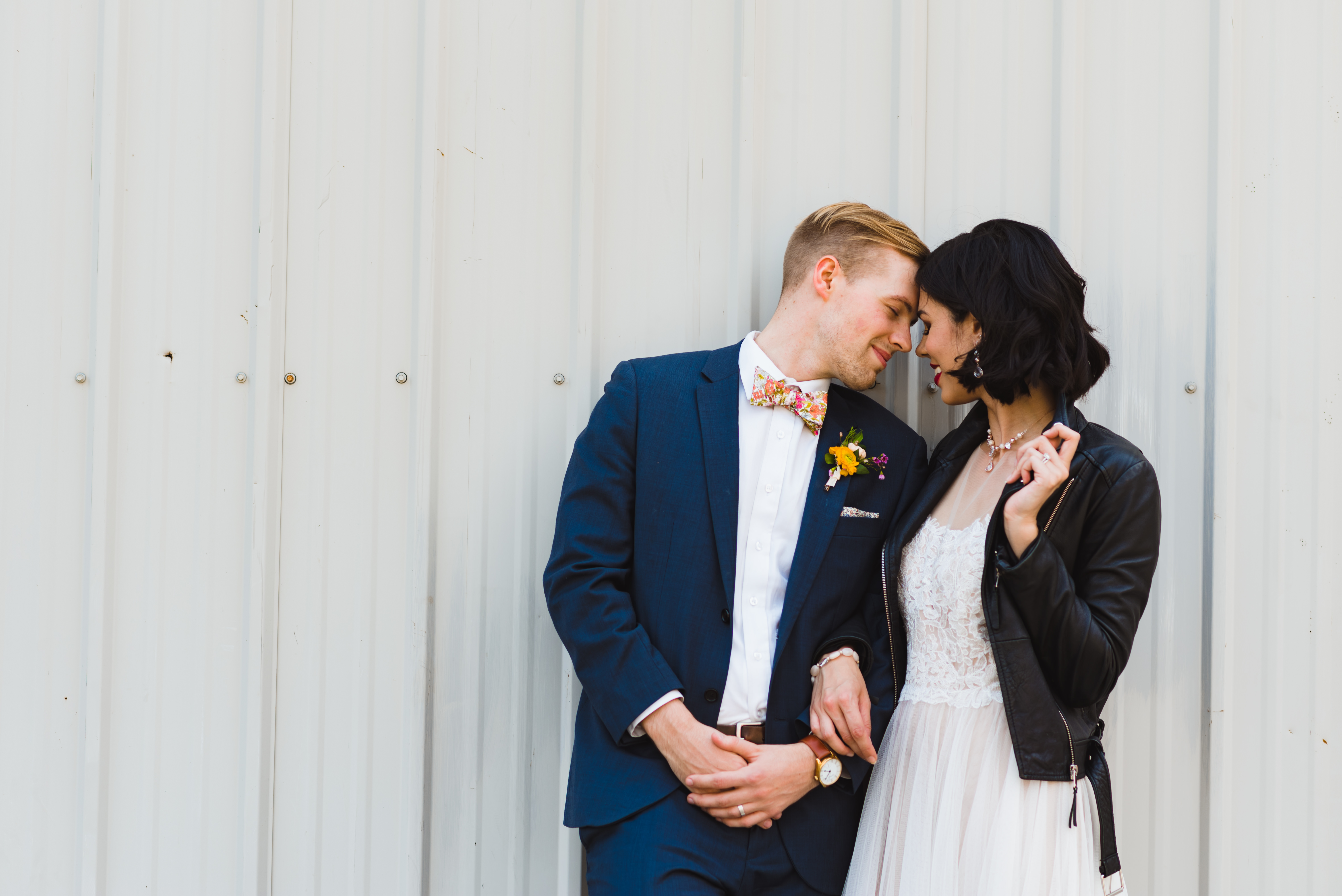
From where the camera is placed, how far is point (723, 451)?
6.77 ft

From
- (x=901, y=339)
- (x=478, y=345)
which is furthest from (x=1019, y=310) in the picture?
(x=478, y=345)

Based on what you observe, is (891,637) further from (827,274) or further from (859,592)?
(827,274)

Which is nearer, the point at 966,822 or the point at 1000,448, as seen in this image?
the point at 966,822

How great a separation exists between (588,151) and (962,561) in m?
1.43

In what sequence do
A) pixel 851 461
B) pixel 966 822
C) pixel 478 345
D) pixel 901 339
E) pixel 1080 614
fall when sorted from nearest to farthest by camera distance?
pixel 1080 614 → pixel 966 822 → pixel 851 461 → pixel 901 339 → pixel 478 345

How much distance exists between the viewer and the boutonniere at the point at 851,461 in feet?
6.86

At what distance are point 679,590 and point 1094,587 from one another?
0.88 meters

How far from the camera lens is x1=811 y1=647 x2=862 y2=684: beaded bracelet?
201 cm

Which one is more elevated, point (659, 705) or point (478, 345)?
point (478, 345)

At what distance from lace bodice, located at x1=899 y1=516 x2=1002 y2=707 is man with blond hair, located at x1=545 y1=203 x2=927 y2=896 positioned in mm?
89

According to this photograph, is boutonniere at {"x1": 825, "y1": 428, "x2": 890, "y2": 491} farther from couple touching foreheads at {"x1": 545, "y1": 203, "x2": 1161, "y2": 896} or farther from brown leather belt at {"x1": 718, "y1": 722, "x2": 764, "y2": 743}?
brown leather belt at {"x1": 718, "y1": 722, "x2": 764, "y2": 743}

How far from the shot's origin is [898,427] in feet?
7.32

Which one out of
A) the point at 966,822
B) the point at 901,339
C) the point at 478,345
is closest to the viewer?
the point at 966,822

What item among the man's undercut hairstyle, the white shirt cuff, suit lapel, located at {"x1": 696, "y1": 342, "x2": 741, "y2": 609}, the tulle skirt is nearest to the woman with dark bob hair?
the tulle skirt
